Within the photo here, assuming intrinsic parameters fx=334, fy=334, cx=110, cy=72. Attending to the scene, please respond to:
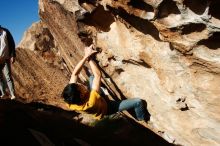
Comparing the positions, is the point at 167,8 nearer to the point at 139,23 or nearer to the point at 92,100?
the point at 139,23

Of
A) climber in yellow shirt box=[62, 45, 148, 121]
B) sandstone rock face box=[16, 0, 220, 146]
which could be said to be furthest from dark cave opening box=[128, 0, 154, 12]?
climber in yellow shirt box=[62, 45, 148, 121]

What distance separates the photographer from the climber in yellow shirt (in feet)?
20.3

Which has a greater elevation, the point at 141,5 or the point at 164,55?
the point at 141,5

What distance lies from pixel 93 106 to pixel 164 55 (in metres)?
1.72

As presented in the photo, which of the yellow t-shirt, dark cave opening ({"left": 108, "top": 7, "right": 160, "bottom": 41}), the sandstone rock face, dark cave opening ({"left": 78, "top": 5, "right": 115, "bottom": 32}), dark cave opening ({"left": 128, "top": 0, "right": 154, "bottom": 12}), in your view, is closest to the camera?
the sandstone rock face

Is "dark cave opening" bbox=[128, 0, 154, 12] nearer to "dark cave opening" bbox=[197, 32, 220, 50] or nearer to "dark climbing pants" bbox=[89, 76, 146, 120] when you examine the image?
"dark cave opening" bbox=[197, 32, 220, 50]

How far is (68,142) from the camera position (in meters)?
6.68

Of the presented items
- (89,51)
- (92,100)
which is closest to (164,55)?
(92,100)

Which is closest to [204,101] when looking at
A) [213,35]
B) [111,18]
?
[213,35]

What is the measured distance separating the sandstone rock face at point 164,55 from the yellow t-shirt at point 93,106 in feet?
3.27

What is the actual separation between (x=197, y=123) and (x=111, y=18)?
267 cm

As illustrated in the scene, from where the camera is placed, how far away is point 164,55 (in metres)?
5.96

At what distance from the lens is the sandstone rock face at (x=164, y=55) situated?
5016mm

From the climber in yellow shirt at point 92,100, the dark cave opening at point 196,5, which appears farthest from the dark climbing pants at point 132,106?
the dark cave opening at point 196,5
